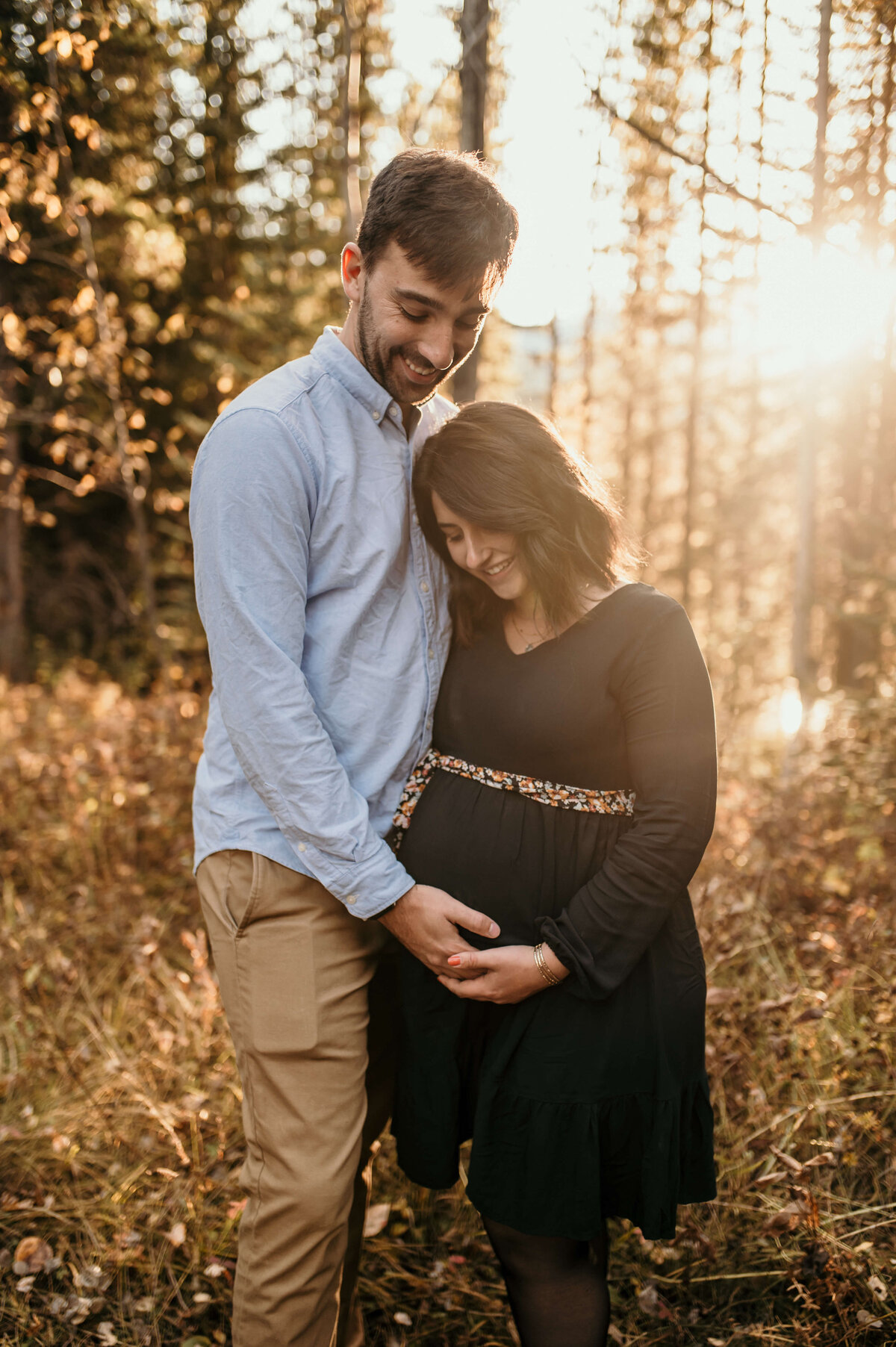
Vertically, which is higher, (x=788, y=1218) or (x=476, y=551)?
(x=476, y=551)

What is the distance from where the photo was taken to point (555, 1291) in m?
1.79

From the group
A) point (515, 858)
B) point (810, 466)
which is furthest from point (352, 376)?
point (810, 466)

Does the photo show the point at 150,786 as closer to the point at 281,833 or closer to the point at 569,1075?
the point at 281,833

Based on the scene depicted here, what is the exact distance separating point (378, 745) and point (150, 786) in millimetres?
3316

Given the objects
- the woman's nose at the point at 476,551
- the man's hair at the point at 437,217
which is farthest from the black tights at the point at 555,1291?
the man's hair at the point at 437,217

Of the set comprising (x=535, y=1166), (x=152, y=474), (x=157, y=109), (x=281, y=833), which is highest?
(x=157, y=109)

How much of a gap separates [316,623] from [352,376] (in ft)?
1.82

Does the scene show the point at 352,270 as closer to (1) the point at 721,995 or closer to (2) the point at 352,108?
(1) the point at 721,995

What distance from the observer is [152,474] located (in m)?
9.84

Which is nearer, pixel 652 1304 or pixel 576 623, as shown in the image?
pixel 576 623

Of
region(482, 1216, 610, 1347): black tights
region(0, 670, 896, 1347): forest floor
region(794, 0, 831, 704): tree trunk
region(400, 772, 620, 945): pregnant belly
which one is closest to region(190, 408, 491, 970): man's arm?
region(400, 772, 620, 945): pregnant belly

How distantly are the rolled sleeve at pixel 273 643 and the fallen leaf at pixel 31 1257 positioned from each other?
1571mm

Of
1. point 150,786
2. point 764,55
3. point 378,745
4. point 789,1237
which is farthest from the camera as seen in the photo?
point 764,55

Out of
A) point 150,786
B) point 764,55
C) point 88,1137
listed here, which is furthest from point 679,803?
point 764,55
